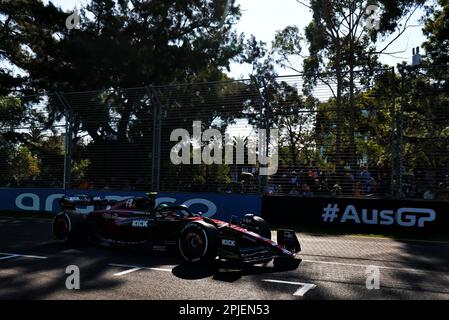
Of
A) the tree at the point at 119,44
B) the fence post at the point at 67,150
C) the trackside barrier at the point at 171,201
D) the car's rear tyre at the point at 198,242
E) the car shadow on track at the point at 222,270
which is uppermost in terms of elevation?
the tree at the point at 119,44

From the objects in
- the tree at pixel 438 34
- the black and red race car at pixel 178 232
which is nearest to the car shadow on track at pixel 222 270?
the black and red race car at pixel 178 232

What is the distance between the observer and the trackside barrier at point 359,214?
40.7ft

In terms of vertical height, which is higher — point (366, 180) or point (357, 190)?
point (366, 180)

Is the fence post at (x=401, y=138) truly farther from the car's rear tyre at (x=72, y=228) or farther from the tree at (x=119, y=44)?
the tree at (x=119, y=44)

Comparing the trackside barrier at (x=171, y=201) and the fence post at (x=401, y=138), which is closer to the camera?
the fence post at (x=401, y=138)

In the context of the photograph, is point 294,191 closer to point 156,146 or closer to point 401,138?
point 401,138

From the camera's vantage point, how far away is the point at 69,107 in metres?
17.2

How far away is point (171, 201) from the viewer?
607 inches

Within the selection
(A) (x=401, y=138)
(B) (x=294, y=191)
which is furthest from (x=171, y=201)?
(A) (x=401, y=138)

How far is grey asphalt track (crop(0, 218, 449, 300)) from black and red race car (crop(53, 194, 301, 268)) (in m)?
0.23

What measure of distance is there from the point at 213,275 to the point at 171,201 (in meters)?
8.47

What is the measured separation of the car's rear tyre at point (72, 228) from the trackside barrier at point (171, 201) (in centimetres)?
533
